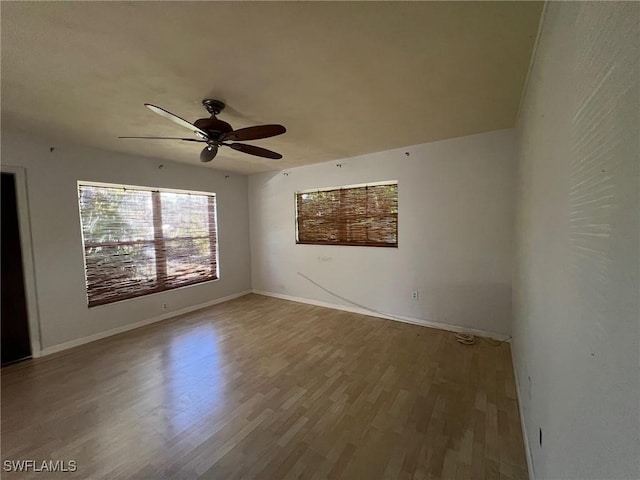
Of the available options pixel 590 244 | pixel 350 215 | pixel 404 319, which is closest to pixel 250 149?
pixel 350 215

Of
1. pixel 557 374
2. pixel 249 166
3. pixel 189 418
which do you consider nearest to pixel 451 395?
pixel 557 374

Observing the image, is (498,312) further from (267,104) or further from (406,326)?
(267,104)

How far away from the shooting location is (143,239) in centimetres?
402

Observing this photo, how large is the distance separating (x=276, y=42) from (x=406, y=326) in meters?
3.52

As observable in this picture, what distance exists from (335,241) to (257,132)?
8.86ft

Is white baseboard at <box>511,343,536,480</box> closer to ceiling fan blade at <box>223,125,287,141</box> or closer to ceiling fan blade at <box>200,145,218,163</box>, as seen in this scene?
ceiling fan blade at <box>223,125,287,141</box>

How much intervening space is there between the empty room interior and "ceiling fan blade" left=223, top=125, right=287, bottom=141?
35mm

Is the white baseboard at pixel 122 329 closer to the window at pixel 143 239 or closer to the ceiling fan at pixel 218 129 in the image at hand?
the window at pixel 143 239

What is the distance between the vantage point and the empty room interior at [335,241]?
851 mm

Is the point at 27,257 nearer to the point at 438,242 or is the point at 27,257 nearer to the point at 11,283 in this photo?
the point at 11,283

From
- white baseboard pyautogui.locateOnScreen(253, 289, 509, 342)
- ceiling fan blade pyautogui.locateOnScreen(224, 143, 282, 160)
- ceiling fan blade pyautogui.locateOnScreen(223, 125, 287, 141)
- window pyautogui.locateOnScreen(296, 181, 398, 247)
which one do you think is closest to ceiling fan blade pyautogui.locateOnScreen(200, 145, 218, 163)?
ceiling fan blade pyautogui.locateOnScreen(224, 143, 282, 160)

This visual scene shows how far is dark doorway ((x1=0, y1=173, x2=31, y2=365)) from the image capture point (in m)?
2.91

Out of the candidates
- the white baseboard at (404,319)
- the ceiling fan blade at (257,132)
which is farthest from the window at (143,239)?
the ceiling fan blade at (257,132)

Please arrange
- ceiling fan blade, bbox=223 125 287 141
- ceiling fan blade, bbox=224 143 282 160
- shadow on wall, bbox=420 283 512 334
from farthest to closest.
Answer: shadow on wall, bbox=420 283 512 334, ceiling fan blade, bbox=224 143 282 160, ceiling fan blade, bbox=223 125 287 141
